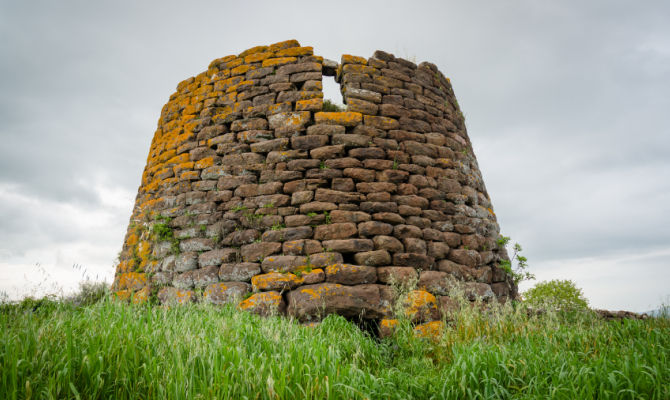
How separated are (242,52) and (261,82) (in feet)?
2.53

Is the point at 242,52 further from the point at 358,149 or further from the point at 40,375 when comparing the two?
the point at 40,375

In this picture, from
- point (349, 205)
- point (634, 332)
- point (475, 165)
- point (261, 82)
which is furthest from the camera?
point (475, 165)

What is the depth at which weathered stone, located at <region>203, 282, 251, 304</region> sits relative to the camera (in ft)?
13.5

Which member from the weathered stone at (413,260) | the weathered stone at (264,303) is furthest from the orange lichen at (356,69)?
the weathered stone at (264,303)

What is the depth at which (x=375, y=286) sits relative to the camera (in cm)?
405

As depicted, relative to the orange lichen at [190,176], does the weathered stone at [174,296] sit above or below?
below

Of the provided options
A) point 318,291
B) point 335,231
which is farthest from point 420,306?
point 335,231

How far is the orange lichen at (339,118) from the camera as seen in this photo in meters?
4.83

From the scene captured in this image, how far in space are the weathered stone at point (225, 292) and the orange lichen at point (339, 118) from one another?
7.92ft

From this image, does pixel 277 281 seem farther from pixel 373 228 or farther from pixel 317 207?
pixel 373 228

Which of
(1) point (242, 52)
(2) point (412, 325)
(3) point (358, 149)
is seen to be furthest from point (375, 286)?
(1) point (242, 52)

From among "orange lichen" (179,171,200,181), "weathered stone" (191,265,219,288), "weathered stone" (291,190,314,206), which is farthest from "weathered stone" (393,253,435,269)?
"orange lichen" (179,171,200,181)

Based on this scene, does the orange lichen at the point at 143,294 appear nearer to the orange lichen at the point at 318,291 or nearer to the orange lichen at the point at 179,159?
the orange lichen at the point at 179,159

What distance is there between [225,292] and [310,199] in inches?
60.8
